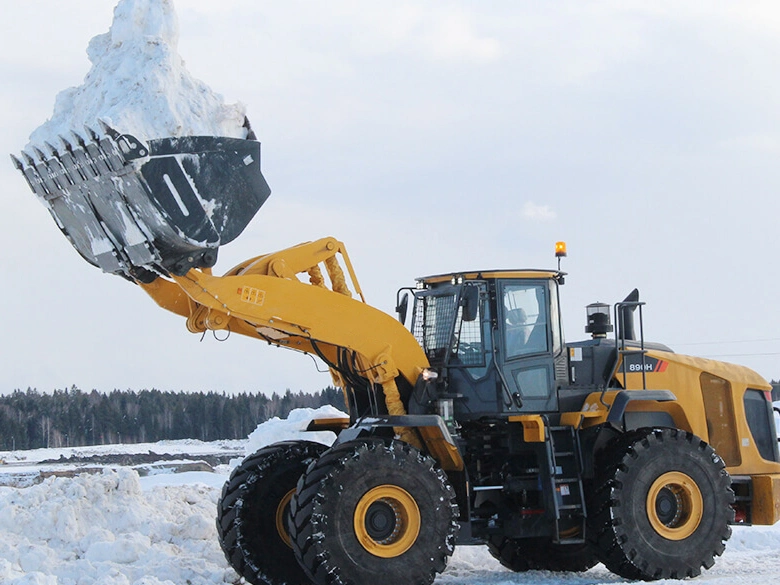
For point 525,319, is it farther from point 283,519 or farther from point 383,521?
point 283,519

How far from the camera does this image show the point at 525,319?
35.4 feet

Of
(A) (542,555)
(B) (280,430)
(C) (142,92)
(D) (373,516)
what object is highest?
(C) (142,92)

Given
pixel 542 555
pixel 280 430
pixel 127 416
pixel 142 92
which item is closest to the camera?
pixel 142 92

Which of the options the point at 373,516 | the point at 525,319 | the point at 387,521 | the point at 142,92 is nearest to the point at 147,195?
the point at 142,92

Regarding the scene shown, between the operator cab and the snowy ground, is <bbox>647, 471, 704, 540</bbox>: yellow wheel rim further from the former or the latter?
Result: the operator cab

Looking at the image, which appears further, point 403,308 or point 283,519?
point 403,308

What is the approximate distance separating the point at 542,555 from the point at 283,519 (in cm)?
305

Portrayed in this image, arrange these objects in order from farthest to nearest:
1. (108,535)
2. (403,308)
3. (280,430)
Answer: (280,430), (403,308), (108,535)

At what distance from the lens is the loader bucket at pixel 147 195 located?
8883mm

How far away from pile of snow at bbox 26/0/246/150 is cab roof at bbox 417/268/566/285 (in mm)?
2675

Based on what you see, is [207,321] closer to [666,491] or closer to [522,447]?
[522,447]

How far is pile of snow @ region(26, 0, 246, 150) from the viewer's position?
8969mm

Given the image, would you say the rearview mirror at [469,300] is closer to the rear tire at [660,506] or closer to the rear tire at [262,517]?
the rear tire at [660,506]

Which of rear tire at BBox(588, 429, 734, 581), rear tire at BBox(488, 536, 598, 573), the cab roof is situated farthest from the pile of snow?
rear tire at BBox(488, 536, 598, 573)
